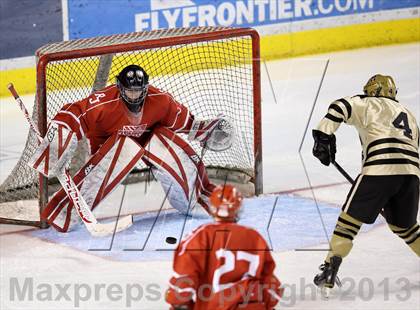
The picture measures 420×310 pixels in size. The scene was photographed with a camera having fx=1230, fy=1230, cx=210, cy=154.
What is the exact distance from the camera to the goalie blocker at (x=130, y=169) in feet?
18.7

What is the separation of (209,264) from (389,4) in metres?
6.99

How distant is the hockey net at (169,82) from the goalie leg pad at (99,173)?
103mm

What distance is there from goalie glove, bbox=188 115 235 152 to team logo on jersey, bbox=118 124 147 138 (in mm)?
298

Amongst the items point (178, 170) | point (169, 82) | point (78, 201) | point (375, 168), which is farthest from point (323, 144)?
point (169, 82)

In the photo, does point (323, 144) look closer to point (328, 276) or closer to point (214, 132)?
point (328, 276)

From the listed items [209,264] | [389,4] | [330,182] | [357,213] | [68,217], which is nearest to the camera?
[209,264]

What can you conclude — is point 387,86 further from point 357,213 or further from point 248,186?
point 248,186

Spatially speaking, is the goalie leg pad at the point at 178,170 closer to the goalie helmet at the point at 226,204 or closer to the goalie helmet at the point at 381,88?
the goalie helmet at the point at 381,88

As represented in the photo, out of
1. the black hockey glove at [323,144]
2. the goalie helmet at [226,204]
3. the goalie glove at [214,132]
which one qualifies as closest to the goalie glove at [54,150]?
the goalie glove at [214,132]

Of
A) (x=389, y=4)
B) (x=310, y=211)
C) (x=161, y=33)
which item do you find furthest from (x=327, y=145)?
(x=389, y=4)

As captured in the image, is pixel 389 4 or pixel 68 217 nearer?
pixel 68 217

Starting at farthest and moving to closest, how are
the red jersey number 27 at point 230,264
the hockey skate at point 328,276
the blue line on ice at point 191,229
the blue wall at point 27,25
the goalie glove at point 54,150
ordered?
the blue wall at point 27,25 → the goalie glove at point 54,150 → the blue line on ice at point 191,229 → the hockey skate at point 328,276 → the red jersey number 27 at point 230,264

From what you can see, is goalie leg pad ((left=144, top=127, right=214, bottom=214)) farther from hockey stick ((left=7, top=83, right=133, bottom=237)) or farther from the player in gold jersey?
the player in gold jersey

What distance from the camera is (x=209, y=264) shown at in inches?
136
